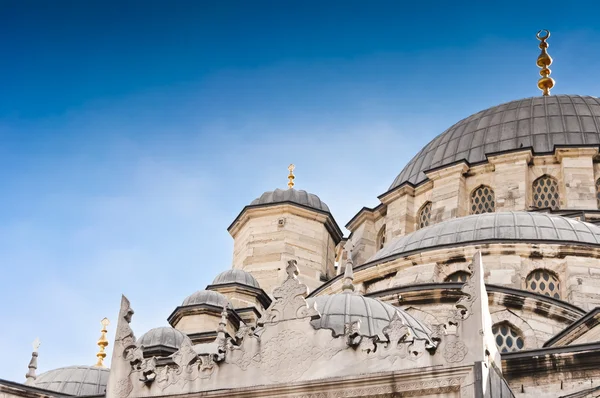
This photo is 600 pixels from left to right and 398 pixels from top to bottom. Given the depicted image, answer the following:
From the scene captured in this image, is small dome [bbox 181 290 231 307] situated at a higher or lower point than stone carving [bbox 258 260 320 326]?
higher

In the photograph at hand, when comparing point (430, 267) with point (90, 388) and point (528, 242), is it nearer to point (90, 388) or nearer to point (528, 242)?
point (528, 242)

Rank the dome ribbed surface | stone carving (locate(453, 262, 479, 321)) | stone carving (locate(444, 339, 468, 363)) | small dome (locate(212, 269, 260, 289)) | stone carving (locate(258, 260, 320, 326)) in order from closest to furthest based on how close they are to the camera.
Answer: stone carving (locate(444, 339, 468, 363)) < stone carving (locate(453, 262, 479, 321)) < stone carving (locate(258, 260, 320, 326)) < the dome ribbed surface < small dome (locate(212, 269, 260, 289))

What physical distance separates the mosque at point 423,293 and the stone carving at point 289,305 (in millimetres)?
19

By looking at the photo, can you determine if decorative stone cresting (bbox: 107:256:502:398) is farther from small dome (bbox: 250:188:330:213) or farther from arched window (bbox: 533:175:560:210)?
small dome (bbox: 250:188:330:213)

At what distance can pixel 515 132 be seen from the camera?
32531mm

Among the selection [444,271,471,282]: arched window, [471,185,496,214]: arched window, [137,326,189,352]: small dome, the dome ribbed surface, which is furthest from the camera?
[471,185,496,214]: arched window

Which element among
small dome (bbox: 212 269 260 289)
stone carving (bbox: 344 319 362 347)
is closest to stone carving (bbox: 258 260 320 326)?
stone carving (bbox: 344 319 362 347)

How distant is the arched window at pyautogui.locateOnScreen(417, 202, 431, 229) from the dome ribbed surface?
203 inches

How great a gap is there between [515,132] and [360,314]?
60.1ft

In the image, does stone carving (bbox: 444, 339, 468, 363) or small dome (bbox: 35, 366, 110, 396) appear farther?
small dome (bbox: 35, 366, 110, 396)

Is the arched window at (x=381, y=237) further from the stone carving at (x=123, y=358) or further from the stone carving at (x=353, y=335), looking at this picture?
the stone carving at (x=353, y=335)

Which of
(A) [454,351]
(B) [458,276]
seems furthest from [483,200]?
(A) [454,351]

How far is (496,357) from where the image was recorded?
13.2 meters

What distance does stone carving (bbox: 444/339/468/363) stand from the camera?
12312 millimetres
